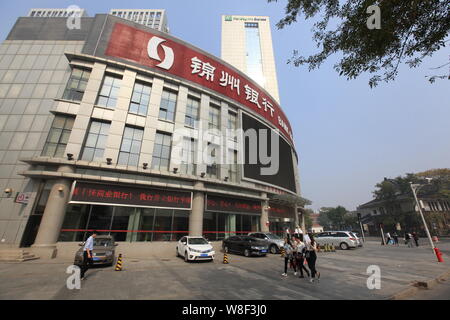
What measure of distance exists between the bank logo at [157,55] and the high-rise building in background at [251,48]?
41655 millimetres

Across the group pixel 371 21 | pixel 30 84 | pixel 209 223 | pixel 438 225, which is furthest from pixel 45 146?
pixel 438 225

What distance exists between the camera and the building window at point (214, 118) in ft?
70.2

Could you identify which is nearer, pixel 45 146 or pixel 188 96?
pixel 45 146

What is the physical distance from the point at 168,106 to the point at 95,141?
7185 millimetres

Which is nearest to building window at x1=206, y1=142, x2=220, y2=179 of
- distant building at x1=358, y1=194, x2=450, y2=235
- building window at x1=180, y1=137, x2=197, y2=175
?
building window at x1=180, y1=137, x2=197, y2=175

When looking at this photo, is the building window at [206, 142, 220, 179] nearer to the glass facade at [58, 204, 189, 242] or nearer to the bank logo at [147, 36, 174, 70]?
the glass facade at [58, 204, 189, 242]

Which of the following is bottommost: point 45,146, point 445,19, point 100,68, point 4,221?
point 4,221

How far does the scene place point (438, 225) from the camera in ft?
132

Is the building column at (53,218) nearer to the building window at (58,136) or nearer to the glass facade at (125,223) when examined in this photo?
the glass facade at (125,223)

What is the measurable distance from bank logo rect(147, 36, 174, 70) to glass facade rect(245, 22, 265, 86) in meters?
42.6

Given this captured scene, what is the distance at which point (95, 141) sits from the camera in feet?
50.0

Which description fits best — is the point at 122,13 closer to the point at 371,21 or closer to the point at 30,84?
the point at 30,84

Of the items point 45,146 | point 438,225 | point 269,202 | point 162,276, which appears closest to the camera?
point 162,276
